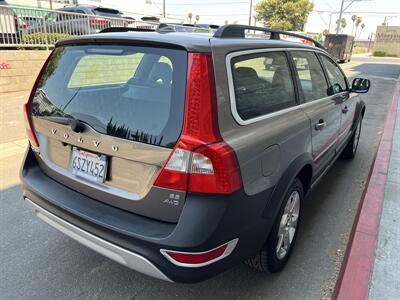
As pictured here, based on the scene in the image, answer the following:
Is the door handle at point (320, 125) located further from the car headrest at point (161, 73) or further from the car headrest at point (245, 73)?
the car headrest at point (161, 73)

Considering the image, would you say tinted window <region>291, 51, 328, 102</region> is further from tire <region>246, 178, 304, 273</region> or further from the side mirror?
the side mirror

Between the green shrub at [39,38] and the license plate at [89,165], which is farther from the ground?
the green shrub at [39,38]

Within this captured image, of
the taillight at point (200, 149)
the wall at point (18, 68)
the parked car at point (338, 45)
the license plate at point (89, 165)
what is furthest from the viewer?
the parked car at point (338, 45)

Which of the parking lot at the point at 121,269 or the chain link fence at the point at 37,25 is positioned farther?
the chain link fence at the point at 37,25

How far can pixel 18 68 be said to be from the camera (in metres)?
9.48

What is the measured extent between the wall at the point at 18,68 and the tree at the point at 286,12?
142ft

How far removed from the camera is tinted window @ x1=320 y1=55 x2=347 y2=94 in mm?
3936

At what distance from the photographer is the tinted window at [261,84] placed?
2264 millimetres

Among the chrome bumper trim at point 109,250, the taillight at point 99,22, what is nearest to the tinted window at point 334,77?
the chrome bumper trim at point 109,250

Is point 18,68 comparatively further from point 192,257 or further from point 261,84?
point 192,257

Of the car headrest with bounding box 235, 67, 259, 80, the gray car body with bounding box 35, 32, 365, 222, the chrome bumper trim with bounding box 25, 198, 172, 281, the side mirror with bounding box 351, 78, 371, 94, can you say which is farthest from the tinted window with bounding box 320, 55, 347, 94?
the chrome bumper trim with bounding box 25, 198, 172, 281

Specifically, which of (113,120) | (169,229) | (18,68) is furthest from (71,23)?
(169,229)

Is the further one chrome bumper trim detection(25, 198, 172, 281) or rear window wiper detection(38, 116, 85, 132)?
rear window wiper detection(38, 116, 85, 132)

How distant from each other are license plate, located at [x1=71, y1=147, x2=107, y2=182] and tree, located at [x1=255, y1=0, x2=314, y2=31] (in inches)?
1966
